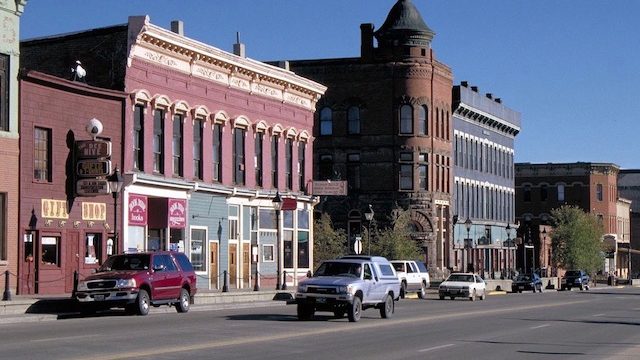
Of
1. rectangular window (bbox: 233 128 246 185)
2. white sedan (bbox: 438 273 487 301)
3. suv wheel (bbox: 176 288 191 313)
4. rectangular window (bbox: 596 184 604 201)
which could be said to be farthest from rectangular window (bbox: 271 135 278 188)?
rectangular window (bbox: 596 184 604 201)

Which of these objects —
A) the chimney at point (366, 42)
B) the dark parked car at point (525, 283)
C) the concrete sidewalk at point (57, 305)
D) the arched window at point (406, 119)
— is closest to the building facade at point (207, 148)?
the concrete sidewalk at point (57, 305)

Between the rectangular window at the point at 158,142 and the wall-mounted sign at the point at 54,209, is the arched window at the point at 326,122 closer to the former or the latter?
the rectangular window at the point at 158,142

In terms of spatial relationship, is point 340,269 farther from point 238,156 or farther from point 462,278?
point 462,278

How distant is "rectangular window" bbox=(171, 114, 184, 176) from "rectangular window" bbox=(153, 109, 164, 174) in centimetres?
121

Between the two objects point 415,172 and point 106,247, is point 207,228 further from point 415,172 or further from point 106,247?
point 415,172

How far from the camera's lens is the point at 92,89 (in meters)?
43.9

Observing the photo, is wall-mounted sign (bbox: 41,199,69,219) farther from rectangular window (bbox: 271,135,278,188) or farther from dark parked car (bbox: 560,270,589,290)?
dark parked car (bbox: 560,270,589,290)

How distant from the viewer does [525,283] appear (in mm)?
80875

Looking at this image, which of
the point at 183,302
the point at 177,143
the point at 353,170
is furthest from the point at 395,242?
the point at 183,302

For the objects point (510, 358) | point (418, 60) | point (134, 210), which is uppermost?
point (418, 60)

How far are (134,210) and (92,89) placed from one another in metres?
5.55

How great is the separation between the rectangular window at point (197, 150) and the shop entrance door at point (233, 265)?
15.0 feet

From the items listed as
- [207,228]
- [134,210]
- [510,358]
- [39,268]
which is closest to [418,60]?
[207,228]

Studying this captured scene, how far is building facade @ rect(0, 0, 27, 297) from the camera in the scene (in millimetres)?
39750
